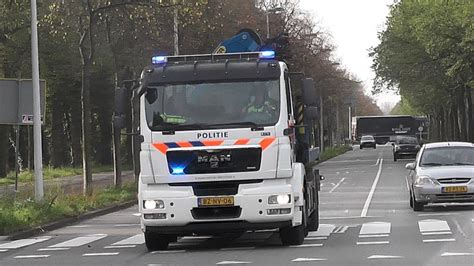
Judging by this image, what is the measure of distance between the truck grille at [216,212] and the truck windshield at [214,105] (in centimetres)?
127

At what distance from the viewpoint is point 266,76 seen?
1481 cm

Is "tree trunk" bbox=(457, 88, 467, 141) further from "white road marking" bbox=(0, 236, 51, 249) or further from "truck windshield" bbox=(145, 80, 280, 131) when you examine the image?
"truck windshield" bbox=(145, 80, 280, 131)

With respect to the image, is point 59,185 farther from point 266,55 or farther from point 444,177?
point 266,55

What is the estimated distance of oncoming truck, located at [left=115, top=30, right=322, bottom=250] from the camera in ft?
47.6

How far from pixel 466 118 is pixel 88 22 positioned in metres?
41.6

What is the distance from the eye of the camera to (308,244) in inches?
613

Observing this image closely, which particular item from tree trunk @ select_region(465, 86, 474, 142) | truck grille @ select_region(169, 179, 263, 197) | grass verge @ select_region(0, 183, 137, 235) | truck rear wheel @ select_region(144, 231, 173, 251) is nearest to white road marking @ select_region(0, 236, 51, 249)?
grass verge @ select_region(0, 183, 137, 235)

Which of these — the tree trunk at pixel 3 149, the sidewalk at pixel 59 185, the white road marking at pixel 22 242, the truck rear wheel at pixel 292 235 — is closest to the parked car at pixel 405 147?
the sidewalk at pixel 59 185

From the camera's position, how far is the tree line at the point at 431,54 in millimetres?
49906

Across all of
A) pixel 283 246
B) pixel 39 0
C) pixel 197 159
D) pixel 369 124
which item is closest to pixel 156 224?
pixel 197 159

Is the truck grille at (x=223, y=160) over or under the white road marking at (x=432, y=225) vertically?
over

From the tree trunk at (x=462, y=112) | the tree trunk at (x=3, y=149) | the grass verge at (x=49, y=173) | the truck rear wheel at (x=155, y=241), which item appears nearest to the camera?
the truck rear wheel at (x=155, y=241)

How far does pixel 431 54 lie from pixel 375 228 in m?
37.6

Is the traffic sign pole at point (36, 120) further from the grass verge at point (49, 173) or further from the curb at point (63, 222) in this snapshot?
the grass verge at point (49, 173)
